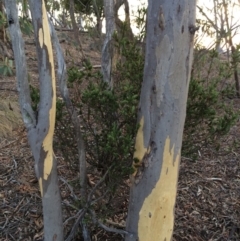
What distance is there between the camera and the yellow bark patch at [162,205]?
88.5 inches

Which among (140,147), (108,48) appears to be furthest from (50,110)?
(108,48)

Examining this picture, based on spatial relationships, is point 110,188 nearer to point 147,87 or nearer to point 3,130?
point 147,87

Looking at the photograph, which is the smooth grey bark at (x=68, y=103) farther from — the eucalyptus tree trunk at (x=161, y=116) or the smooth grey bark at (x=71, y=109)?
the eucalyptus tree trunk at (x=161, y=116)

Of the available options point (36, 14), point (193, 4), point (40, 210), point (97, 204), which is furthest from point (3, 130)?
point (193, 4)

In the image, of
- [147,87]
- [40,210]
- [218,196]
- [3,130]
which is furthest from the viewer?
[3,130]

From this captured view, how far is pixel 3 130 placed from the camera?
4816 millimetres

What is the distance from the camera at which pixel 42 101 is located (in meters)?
2.15

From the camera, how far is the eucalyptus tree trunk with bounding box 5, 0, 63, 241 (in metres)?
2.06

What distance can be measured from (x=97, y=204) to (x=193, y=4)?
1.63 m

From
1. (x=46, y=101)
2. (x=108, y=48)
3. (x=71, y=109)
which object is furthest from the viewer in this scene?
(x=108, y=48)

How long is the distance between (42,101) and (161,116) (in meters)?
0.67

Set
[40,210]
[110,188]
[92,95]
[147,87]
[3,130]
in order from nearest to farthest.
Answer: [147,87], [92,95], [110,188], [40,210], [3,130]

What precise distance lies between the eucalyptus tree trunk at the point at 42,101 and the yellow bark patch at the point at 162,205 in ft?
1.77

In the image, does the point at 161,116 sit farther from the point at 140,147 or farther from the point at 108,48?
the point at 108,48
